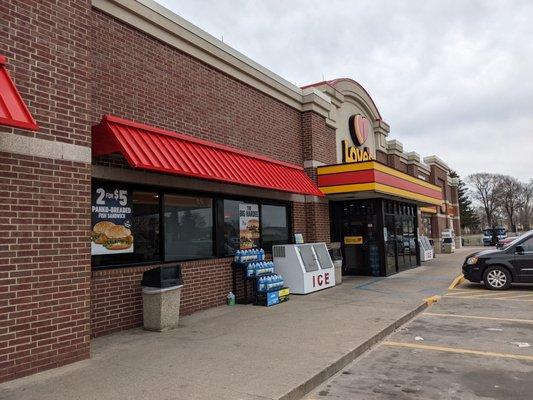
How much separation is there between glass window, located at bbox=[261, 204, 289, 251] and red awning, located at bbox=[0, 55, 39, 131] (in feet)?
25.8

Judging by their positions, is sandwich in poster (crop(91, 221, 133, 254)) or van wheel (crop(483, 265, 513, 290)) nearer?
sandwich in poster (crop(91, 221, 133, 254))

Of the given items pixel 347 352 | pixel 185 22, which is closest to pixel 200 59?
pixel 185 22

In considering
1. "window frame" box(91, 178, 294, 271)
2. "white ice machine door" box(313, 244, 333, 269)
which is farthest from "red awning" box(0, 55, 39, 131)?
"white ice machine door" box(313, 244, 333, 269)

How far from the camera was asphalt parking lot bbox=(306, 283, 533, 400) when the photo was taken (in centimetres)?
496

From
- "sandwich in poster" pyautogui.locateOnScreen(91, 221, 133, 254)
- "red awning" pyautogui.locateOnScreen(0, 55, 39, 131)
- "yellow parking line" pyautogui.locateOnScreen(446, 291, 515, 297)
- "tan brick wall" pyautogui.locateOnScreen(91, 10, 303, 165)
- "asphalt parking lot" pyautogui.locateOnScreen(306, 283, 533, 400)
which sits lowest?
"asphalt parking lot" pyautogui.locateOnScreen(306, 283, 533, 400)

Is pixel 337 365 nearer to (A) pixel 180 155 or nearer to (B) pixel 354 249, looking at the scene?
(A) pixel 180 155

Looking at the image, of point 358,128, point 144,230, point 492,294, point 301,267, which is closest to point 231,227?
point 301,267

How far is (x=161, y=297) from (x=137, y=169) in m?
2.55

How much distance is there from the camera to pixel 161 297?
752cm

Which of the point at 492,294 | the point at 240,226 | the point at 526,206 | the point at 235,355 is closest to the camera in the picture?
the point at 235,355

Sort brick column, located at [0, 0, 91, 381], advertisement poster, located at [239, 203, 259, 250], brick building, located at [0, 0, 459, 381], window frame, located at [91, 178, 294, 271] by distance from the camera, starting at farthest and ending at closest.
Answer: advertisement poster, located at [239, 203, 259, 250] < window frame, located at [91, 178, 294, 271] < brick building, located at [0, 0, 459, 381] < brick column, located at [0, 0, 91, 381]

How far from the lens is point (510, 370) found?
561 cm

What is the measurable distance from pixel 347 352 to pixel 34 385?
4.02 m

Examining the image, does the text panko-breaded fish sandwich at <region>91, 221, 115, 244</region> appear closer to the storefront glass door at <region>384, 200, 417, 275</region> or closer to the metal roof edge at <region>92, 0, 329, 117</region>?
the metal roof edge at <region>92, 0, 329, 117</region>
